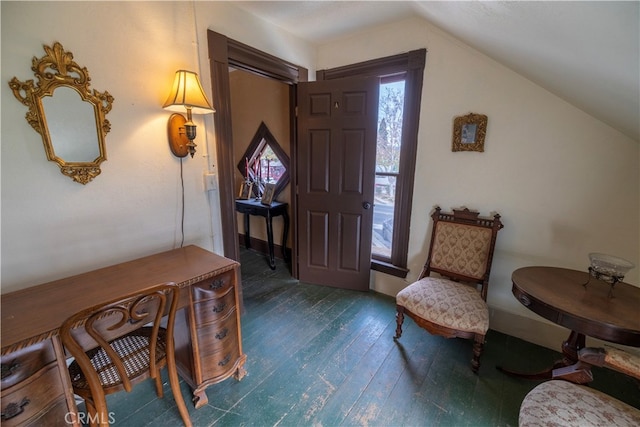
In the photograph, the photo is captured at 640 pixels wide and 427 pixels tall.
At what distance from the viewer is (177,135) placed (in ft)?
5.89

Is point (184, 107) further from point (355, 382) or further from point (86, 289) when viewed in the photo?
point (355, 382)

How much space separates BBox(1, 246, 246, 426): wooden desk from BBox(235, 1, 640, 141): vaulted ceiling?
1.83m

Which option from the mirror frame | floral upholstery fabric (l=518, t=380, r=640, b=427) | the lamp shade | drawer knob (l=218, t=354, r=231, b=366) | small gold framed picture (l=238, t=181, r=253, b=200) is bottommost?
drawer knob (l=218, t=354, r=231, b=366)

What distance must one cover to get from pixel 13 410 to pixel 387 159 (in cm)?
274

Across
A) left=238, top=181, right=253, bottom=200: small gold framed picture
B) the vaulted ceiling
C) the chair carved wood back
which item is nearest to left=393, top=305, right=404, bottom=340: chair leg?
the chair carved wood back

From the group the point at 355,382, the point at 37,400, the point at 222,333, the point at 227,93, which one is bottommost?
the point at 355,382

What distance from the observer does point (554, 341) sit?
1997 millimetres

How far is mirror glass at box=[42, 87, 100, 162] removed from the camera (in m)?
1.33

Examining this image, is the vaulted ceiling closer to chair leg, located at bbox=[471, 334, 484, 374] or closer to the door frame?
the door frame

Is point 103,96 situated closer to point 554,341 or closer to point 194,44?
point 194,44

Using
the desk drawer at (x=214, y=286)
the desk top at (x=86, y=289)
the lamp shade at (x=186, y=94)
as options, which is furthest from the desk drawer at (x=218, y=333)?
the lamp shade at (x=186, y=94)

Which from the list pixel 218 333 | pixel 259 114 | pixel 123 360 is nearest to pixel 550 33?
pixel 218 333

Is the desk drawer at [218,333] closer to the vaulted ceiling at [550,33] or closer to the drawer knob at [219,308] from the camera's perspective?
the drawer knob at [219,308]

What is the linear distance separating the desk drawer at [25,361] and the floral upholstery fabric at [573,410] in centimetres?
184
